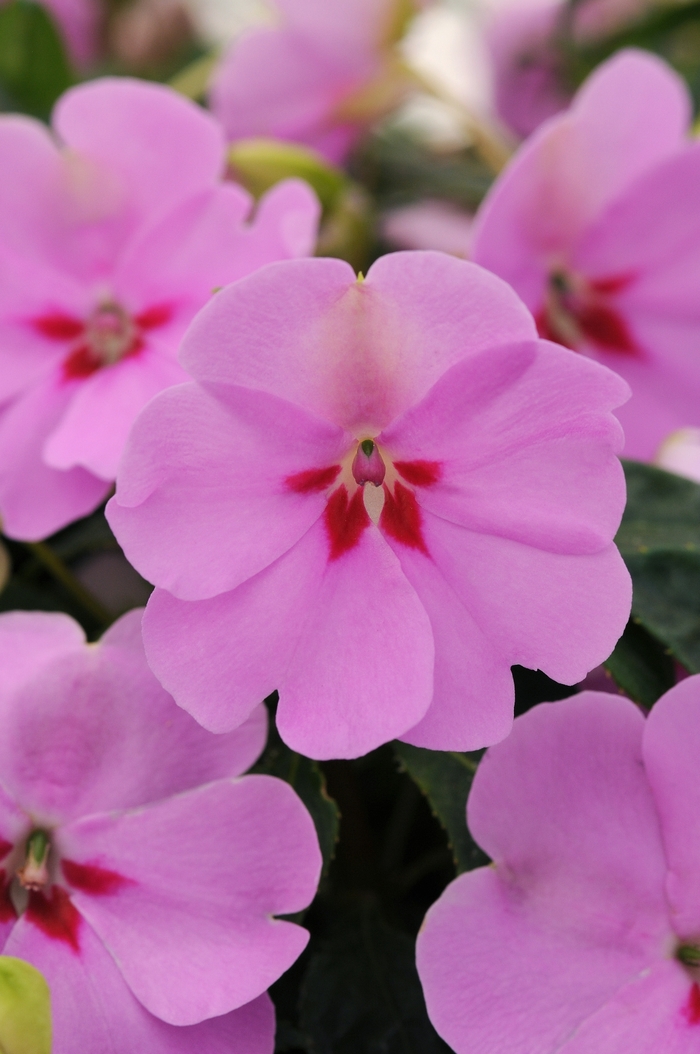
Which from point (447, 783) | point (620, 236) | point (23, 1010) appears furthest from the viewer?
point (620, 236)

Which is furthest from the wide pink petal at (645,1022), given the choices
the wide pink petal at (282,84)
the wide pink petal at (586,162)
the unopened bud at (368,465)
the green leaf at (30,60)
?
the green leaf at (30,60)

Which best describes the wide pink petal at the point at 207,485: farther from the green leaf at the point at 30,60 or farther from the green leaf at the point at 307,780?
the green leaf at the point at 30,60

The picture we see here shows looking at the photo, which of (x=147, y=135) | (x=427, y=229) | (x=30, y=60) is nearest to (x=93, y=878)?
(x=147, y=135)

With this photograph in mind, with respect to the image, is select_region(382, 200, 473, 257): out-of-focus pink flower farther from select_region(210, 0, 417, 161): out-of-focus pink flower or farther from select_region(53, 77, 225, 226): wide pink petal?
select_region(53, 77, 225, 226): wide pink petal

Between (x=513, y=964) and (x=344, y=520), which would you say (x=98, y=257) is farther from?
(x=513, y=964)

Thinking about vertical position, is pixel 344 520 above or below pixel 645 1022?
above

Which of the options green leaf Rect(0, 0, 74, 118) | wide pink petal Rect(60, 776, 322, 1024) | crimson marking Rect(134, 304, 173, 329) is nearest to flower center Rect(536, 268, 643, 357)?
crimson marking Rect(134, 304, 173, 329)
